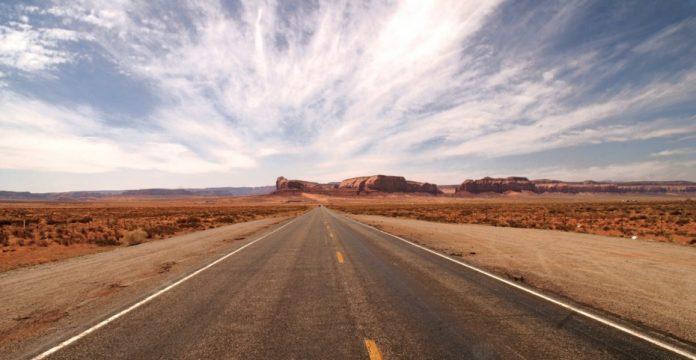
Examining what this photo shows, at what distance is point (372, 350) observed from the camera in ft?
13.4

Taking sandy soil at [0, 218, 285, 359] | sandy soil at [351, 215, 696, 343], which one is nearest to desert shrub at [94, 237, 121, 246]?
sandy soil at [0, 218, 285, 359]

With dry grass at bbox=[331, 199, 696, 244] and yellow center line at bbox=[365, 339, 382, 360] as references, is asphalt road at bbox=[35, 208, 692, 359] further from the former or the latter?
dry grass at bbox=[331, 199, 696, 244]

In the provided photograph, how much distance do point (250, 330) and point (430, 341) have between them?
248 cm

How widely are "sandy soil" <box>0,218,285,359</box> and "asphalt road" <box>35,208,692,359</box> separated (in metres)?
0.74

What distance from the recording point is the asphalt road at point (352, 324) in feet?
13.6


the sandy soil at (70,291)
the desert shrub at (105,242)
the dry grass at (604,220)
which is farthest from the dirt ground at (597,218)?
the desert shrub at (105,242)

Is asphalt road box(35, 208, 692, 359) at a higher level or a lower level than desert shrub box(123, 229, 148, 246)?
higher

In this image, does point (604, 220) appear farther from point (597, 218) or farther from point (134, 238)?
point (134, 238)

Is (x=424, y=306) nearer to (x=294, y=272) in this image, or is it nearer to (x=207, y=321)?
(x=207, y=321)

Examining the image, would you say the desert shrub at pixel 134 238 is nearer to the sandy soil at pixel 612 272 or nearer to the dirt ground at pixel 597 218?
the sandy soil at pixel 612 272

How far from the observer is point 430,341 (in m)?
4.39

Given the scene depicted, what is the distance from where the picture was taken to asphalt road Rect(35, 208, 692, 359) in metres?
4.15

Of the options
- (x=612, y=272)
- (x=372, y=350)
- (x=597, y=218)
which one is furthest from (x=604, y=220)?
(x=372, y=350)

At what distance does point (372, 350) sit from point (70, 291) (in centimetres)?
744
